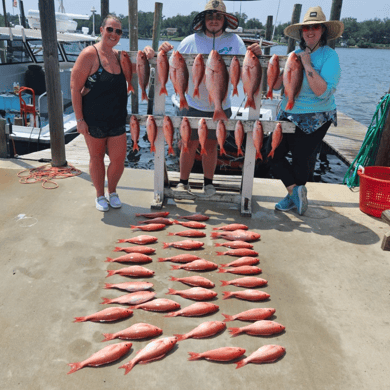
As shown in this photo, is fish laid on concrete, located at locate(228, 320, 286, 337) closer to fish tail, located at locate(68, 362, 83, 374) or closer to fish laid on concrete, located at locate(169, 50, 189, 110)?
fish tail, located at locate(68, 362, 83, 374)

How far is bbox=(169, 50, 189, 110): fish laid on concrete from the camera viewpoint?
3.96 metres

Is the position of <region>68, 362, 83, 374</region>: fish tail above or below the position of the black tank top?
below

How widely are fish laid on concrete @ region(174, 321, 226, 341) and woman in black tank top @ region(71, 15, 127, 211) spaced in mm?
2287

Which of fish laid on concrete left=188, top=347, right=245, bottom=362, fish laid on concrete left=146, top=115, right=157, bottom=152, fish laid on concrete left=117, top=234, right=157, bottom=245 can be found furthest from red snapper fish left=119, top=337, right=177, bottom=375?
fish laid on concrete left=146, top=115, right=157, bottom=152

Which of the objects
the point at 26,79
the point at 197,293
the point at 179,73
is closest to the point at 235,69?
the point at 179,73

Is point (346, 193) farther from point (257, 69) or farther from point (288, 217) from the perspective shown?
point (257, 69)

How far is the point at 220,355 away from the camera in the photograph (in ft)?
7.76

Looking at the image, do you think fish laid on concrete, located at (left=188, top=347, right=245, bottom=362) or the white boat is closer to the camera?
fish laid on concrete, located at (left=188, top=347, right=245, bottom=362)

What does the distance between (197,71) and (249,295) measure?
2383mm

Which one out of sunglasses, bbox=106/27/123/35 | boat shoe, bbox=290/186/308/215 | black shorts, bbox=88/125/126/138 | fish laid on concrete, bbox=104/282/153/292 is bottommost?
fish laid on concrete, bbox=104/282/153/292

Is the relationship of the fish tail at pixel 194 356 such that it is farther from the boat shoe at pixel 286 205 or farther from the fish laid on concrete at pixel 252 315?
the boat shoe at pixel 286 205

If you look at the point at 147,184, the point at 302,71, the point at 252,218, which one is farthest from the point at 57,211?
the point at 302,71

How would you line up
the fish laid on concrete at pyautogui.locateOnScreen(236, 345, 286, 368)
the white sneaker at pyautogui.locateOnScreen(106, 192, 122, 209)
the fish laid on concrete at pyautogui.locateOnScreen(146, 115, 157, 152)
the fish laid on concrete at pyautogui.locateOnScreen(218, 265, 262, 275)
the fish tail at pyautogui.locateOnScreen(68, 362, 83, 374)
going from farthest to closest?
the white sneaker at pyautogui.locateOnScreen(106, 192, 122, 209) < the fish laid on concrete at pyautogui.locateOnScreen(146, 115, 157, 152) < the fish laid on concrete at pyautogui.locateOnScreen(218, 265, 262, 275) < the fish laid on concrete at pyautogui.locateOnScreen(236, 345, 286, 368) < the fish tail at pyautogui.locateOnScreen(68, 362, 83, 374)

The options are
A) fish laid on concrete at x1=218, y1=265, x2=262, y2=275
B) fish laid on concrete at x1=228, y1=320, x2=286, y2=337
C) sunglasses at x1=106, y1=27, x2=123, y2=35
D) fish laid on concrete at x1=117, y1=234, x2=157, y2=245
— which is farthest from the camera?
sunglasses at x1=106, y1=27, x2=123, y2=35
